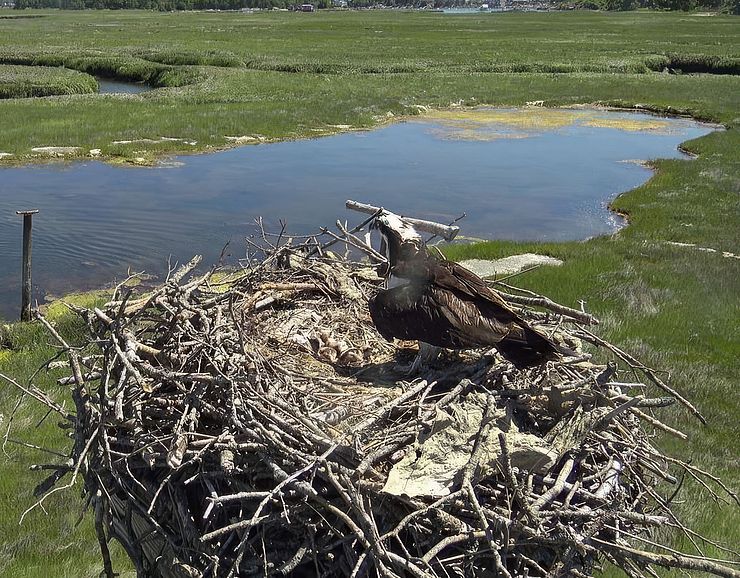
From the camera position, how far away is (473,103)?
4041 centimetres

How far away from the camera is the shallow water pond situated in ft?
57.7

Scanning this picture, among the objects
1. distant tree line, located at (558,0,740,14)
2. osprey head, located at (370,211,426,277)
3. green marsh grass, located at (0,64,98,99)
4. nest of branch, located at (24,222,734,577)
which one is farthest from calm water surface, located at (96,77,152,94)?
distant tree line, located at (558,0,740,14)

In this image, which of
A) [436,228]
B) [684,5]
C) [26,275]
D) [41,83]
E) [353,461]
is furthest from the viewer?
[684,5]

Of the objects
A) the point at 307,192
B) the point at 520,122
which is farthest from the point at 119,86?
the point at 307,192

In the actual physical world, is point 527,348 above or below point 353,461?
above

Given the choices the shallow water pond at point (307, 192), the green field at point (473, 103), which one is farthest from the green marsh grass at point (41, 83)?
the shallow water pond at point (307, 192)

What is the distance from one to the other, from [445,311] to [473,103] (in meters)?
37.8

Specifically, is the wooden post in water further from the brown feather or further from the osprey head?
the brown feather

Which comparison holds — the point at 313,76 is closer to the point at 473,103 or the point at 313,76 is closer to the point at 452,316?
the point at 473,103

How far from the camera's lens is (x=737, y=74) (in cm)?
5428

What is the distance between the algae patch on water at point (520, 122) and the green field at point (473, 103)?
189cm

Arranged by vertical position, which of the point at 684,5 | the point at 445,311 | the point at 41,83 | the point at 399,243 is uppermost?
the point at 399,243

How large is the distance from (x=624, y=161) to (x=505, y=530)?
27.2 meters

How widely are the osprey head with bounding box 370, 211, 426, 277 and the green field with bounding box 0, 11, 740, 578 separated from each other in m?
2.76
